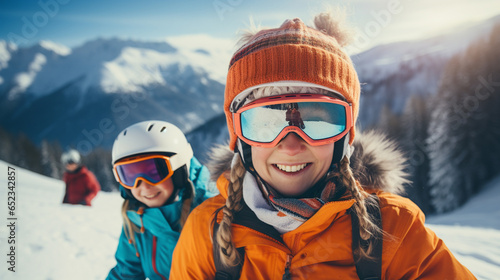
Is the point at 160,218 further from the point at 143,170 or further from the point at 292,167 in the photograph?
the point at 292,167

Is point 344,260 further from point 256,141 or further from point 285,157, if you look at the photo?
point 256,141

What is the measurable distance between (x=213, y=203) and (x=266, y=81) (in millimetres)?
1023

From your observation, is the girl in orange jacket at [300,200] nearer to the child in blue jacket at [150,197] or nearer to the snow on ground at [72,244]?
the child in blue jacket at [150,197]

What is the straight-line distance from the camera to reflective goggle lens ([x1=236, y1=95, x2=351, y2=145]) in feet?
5.16

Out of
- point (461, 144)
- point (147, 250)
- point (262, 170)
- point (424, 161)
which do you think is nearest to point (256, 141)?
point (262, 170)

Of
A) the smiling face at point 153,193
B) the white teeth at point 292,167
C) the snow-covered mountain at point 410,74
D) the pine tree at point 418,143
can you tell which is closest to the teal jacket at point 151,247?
the smiling face at point 153,193

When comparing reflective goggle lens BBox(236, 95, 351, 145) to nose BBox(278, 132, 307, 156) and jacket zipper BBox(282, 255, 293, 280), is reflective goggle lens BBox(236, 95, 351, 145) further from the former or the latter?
jacket zipper BBox(282, 255, 293, 280)

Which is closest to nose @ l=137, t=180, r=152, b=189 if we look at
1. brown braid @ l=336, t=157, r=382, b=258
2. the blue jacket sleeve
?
the blue jacket sleeve

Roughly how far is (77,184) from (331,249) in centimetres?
878

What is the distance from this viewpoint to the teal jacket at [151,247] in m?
2.62

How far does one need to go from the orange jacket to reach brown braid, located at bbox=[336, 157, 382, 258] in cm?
7

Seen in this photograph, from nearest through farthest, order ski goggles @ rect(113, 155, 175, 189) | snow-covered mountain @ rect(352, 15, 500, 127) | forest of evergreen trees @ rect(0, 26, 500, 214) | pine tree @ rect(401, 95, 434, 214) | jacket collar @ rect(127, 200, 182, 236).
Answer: jacket collar @ rect(127, 200, 182, 236) < ski goggles @ rect(113, 155, 175, 189) < forest of evergreen trees @ rect(0, 26, 500, 214) < pine tree @ rect(401, 95, 434, 214) < snow-covered mountain @ rect(352, 15, 500, 127)

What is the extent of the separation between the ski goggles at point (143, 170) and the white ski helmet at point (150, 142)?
7 cm

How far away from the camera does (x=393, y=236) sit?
147 cm
